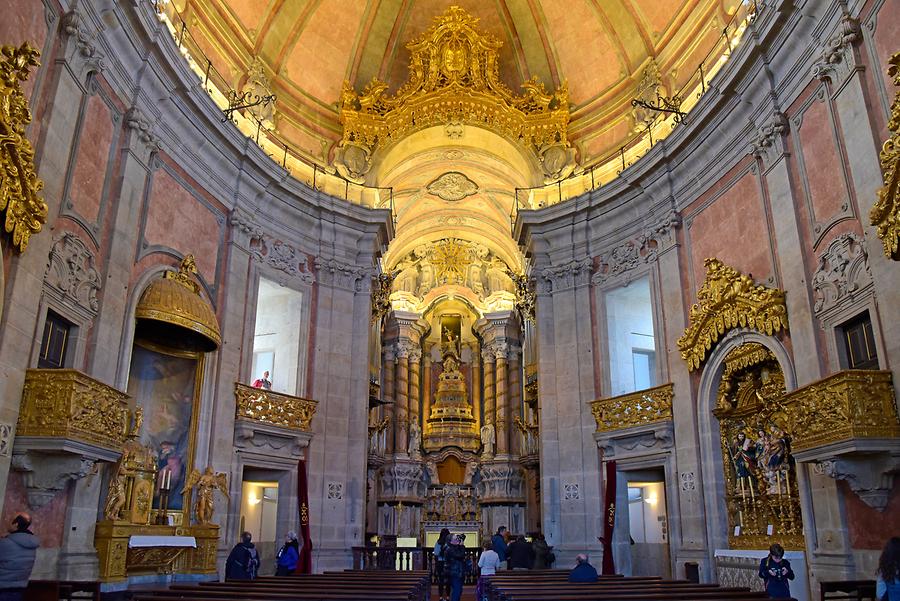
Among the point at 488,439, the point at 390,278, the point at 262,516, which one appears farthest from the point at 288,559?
the point at 488,439

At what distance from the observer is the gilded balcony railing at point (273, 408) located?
1397cm

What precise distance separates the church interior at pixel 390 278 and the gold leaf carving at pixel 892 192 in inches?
1.3

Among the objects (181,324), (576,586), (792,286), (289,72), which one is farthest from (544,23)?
(576,586)

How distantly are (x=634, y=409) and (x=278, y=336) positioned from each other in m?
7.92

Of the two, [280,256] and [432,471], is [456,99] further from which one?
[432,471]

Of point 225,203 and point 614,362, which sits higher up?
point 225,203

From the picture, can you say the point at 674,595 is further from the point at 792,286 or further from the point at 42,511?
the point at 42,511

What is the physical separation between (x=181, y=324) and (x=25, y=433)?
11.3 feet

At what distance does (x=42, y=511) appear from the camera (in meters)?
8.68

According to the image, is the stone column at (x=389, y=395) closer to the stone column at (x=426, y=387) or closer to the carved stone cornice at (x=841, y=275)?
the stone column at (x=426, y=387)

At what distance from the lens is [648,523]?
53.9ft

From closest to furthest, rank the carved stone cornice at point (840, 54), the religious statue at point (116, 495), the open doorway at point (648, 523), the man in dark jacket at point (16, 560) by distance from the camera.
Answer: the man in dark jacket at point (16, 560) < the carved stone cornice at point (840, 54) < the religious statue at point (116, 495) < the open doorway at point (648, 523)

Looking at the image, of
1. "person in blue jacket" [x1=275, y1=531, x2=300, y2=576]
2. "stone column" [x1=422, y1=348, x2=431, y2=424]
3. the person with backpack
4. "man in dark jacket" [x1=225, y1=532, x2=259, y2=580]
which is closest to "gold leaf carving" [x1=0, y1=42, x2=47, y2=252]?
"man in dark jacket" [x1=225, y1=532, x2=259, y2=580]

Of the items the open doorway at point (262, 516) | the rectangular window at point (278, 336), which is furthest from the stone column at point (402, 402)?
the rectangular window at point (278, 336)
